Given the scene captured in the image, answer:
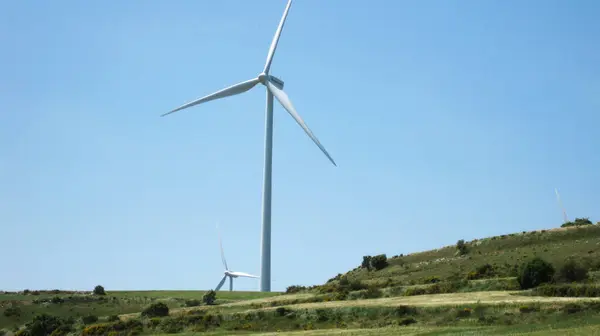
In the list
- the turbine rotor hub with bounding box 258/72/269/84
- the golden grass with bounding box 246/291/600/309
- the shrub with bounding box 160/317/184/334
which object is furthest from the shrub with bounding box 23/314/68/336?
the turbine rotor hub with bounding box 258/72/269/84

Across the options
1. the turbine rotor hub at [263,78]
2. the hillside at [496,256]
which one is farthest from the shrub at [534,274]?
the turbine rotor hub at [263,78]

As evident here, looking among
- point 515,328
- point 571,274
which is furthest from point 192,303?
point 515,328

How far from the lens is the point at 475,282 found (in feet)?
273

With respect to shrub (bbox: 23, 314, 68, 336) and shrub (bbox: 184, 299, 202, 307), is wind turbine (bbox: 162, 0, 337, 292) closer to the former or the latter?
shrub (bbox: 184, 299, 202, 307)

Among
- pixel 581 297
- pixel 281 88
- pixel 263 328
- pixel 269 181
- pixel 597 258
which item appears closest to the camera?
pixel 581 297

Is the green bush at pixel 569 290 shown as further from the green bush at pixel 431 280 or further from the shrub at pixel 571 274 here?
the green bush at pixel 431 280

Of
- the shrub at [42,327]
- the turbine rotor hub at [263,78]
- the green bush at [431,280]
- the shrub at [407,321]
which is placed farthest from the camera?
the turbine rotor hub at [263,78]

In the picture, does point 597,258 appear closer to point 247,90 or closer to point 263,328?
point 263,328

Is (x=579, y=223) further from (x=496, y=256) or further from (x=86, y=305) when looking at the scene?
(x=86, y=305)

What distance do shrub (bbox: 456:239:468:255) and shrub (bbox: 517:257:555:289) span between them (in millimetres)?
49673

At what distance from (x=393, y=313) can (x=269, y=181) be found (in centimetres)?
6320

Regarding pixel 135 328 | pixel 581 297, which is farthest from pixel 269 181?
pixel 581 297

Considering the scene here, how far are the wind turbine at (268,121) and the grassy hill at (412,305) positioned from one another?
20.5ft

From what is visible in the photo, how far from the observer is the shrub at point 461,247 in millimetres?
125262
